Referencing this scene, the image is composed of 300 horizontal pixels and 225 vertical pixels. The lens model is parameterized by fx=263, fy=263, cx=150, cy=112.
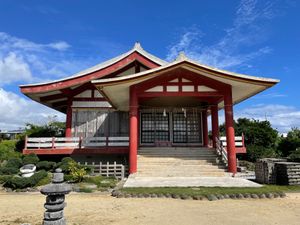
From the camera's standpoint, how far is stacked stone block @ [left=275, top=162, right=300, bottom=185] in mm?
11422

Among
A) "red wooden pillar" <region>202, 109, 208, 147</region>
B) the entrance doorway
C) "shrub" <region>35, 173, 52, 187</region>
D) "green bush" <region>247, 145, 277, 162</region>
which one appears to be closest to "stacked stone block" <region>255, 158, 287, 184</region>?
"red wooden pillar" <region>202, 109, 208, 147</region>

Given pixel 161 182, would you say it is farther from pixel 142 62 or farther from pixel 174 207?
pixel 142 62

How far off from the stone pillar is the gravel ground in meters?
0.91

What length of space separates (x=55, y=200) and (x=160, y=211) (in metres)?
2.95

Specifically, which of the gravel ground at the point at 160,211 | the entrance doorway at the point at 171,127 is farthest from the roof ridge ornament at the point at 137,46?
the gravel ground at the point at 160,211

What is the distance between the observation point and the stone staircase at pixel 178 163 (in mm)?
13141

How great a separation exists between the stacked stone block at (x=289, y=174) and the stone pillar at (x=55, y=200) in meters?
9.87

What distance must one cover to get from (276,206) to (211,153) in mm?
7627

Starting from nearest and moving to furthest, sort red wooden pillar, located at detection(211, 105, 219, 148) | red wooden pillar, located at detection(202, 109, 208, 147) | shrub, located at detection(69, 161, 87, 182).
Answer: shrub, located at detection(69, 161, 87, 182) → red wooden pillar, located at detection(211, 105, 219, 148) → red wooden pillar, located at detection(202, 109, 208, 147)

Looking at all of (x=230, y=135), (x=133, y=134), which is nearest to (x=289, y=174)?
(x=230, y=135)

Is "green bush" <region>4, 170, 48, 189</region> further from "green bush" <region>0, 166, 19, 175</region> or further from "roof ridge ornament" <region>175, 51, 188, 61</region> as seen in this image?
"roof ridge ornament" <region>175, 51, 188, 61</region>

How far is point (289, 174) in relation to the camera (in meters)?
11.4

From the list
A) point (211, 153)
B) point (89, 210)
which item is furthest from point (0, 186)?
point (211, 153)

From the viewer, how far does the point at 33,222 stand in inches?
247
